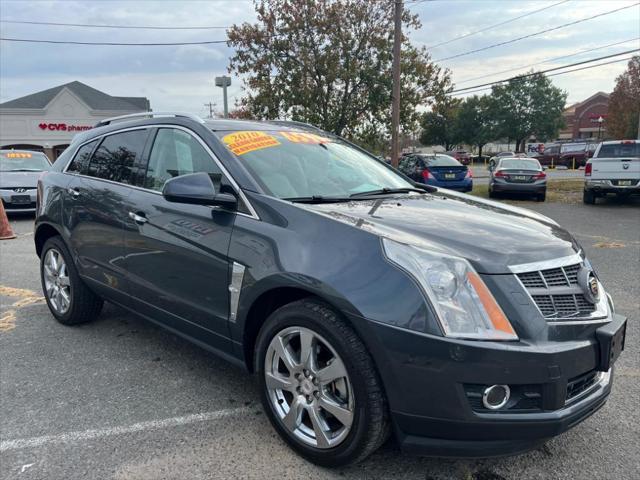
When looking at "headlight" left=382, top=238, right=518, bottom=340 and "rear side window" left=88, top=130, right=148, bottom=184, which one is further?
"rear side window" left=88, top=130, right=148, bottom=184

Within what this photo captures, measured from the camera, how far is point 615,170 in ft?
44.4

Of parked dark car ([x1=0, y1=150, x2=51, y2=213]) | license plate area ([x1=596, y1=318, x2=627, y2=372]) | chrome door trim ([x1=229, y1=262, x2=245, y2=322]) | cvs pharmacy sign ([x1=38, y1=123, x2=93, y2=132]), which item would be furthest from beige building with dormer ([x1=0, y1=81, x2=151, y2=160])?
license plate area ([x1=596, y1=318, x2=627, y2=372])

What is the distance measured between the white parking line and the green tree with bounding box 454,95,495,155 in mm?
72720

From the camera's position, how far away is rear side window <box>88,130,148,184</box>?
3.76 metres

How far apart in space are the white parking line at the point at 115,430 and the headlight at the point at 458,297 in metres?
1.55

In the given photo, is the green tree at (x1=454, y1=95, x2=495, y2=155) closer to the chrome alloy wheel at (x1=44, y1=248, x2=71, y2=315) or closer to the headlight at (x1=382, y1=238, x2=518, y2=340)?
the chrome alloy wheel at (x1=44, y1=248, x2=71, y2=315)

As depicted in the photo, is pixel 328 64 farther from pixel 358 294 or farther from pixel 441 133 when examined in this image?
pixel 441 133

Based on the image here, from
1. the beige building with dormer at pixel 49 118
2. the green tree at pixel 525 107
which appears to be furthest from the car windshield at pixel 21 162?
the green tree at pixel 525 107

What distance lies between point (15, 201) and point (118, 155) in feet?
31.8

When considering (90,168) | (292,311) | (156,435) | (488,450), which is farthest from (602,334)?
(90,168)

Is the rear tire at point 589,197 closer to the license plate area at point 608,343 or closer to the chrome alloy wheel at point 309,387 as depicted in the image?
the license plate area at point 608,343

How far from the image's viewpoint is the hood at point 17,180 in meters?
11.9

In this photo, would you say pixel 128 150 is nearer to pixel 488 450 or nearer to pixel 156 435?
pixel 156 435

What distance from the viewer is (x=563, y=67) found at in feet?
69.7
